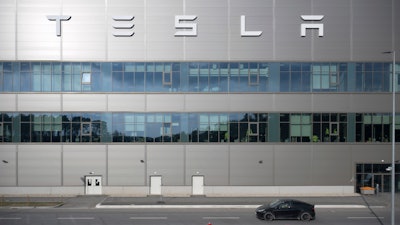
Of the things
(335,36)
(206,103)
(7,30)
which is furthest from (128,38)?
(335,36)

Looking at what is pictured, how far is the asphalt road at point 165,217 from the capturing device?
29406 millimetres

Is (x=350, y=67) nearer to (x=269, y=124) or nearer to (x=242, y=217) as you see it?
(x=269, y=124)

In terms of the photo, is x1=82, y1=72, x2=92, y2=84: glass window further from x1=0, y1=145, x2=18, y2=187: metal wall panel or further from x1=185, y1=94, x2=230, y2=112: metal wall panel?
x1=185, y1=94, x2=230, y2=112: metal wall panel

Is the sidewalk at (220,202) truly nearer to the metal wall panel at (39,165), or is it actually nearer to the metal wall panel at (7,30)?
the metal wall panel at (39,165)

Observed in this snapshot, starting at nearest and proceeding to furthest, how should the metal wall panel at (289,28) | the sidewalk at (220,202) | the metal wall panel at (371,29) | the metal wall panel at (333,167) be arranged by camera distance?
the sidewalk at (220,202) → the metal wall panel at (289,28) → the metal wall panel at (333,167) → the metal wall panel at (371,29)

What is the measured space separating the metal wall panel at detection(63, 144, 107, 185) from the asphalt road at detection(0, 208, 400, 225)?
26.0 feet

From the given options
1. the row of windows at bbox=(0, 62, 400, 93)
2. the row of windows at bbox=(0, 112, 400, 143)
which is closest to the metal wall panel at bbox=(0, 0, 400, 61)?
the row of windows at bbox=(0, 62, 400, 93)

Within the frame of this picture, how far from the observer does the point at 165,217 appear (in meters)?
31.2

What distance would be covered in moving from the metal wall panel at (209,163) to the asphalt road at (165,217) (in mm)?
8129

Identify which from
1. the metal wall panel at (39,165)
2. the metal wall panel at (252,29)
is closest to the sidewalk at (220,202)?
the metal wall panel at (39,165)

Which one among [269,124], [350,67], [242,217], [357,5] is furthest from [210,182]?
[357,5]

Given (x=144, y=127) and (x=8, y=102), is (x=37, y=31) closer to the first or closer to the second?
(x=8, y=102)

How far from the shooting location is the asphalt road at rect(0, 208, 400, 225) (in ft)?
96.5

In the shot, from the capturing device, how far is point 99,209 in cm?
3459
